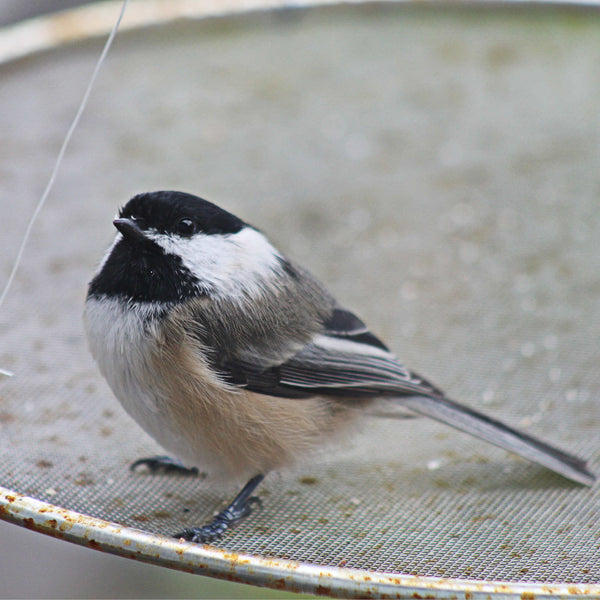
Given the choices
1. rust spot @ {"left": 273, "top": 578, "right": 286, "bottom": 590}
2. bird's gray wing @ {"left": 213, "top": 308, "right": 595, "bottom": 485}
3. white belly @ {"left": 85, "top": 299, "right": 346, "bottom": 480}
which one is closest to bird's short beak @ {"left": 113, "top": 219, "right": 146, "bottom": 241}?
white belly @ {"left": 85, "top": 299, "right": 346, "bottom": 480}

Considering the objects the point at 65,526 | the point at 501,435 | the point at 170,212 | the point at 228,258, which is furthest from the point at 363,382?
the point at 65,526

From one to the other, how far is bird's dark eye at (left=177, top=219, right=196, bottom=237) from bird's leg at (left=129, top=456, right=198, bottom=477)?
0.73 metres

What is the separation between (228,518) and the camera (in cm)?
229

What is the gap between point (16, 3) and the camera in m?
7.15

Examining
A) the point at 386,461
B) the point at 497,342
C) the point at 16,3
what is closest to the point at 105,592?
the point at 386,461

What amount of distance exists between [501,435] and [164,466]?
3.26ft

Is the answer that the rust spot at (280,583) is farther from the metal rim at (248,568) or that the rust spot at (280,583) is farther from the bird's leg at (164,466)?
the bird's leg at (164,466)

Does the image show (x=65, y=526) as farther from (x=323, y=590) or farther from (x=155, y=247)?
(x=155, y=247)

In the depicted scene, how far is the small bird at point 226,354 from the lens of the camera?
2223 mm

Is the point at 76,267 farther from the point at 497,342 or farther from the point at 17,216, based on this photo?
the point at 497,342

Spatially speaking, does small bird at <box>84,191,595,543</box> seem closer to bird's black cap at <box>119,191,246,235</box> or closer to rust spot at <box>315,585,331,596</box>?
bird's black cap at <box>119,191,246,235</box>

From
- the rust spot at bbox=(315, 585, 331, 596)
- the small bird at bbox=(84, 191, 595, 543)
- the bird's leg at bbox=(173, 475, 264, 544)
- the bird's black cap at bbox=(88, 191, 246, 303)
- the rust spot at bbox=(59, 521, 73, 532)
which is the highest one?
the bird's black cap at bbox=(88, 191, 246, 303)

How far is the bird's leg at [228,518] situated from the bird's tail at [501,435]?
53 cm

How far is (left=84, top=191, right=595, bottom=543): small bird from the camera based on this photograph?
222 centimetres
